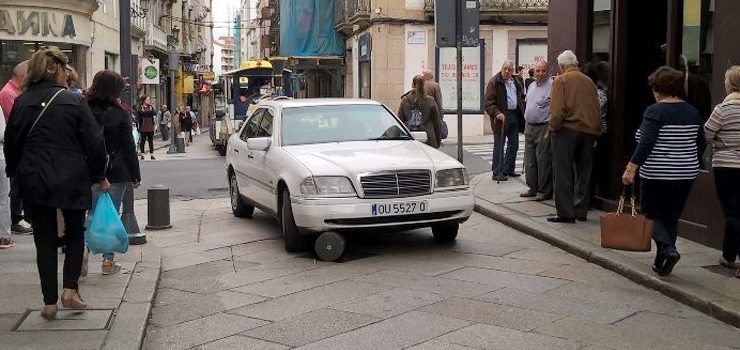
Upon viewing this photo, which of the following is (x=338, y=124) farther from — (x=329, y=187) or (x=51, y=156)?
(x=51, y=156)

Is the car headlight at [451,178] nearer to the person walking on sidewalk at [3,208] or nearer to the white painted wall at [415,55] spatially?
the person walking on sidewalk at [3,208]

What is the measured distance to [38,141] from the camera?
5.54 meters

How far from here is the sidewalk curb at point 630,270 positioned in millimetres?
6039

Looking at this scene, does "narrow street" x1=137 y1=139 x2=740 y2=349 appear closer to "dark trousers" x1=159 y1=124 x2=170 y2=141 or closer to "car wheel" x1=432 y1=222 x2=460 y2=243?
"car wheel" x1=432 y1=222 x2=460 y2=243

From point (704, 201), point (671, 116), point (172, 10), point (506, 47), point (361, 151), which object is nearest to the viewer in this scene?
point (671, 116)

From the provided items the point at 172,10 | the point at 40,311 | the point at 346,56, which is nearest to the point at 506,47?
the point at 346,56

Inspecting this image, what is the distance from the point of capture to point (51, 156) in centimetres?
552

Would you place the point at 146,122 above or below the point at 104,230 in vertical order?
above

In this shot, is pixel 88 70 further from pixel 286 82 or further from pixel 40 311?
pixel 40 311

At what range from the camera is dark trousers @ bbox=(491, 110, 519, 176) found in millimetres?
13336

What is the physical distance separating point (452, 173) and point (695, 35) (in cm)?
278

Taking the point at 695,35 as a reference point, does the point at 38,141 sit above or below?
below

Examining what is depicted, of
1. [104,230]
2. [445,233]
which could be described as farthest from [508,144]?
[104,230]

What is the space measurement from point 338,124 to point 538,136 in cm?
331
